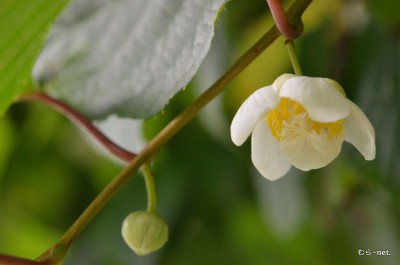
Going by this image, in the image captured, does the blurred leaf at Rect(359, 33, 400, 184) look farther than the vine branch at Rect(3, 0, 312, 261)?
Yes

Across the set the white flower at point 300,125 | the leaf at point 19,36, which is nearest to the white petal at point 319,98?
the white flower at point 300,125

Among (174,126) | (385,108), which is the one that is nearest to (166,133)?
(174,126)

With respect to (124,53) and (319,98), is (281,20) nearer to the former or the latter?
(319,98)

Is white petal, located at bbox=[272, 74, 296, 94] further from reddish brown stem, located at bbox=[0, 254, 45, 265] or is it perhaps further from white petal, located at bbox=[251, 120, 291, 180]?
reddish brown stem, located at bbox=[0, 254, 45, 265]

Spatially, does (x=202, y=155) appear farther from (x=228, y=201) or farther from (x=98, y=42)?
(x=98, y=42)

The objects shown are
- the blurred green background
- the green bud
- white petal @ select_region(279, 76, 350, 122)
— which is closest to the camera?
white petal @ select_region(279, 76, 350, 122)

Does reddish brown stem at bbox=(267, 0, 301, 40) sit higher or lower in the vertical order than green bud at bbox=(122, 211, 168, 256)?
higher

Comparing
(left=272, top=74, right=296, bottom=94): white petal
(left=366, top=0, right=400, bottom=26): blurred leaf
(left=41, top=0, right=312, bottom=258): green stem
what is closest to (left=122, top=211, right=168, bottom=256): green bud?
(left=41, top=0, right=312, bottom=258): green stem
